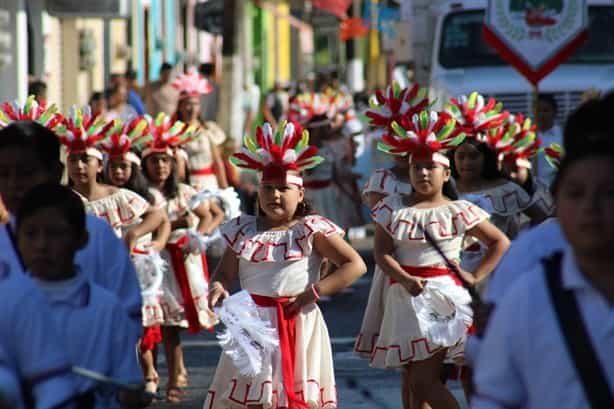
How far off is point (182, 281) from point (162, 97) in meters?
10.3

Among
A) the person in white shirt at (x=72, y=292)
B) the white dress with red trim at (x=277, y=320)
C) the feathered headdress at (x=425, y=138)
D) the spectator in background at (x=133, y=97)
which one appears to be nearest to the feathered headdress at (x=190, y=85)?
the feathered headdress at (x=425, y=138)

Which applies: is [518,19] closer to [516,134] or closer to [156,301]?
[516,134]

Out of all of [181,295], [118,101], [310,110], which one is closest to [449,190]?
[181,295]

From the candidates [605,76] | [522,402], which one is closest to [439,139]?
[522,402]

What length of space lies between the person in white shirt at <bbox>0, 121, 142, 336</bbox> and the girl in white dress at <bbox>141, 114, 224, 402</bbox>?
583 centimetres

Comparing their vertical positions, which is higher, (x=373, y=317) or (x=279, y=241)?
(x=279, y=241)

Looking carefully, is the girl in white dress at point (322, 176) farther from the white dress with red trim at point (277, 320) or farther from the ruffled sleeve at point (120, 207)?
the white dress with red trim at point (277, 320)

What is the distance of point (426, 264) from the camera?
944 centimetres

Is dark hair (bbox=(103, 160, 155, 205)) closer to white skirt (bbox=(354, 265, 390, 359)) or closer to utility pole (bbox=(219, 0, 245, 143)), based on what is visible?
white skirt (bbox=(354, 265, 390, 359))

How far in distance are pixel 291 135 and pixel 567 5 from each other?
793 cm

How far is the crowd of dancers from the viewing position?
4.34 meters

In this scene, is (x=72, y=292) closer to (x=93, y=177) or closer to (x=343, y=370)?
(x=93, y=177)

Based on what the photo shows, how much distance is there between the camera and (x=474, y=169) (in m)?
10.8

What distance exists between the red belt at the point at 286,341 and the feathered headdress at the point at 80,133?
83.7 inches
